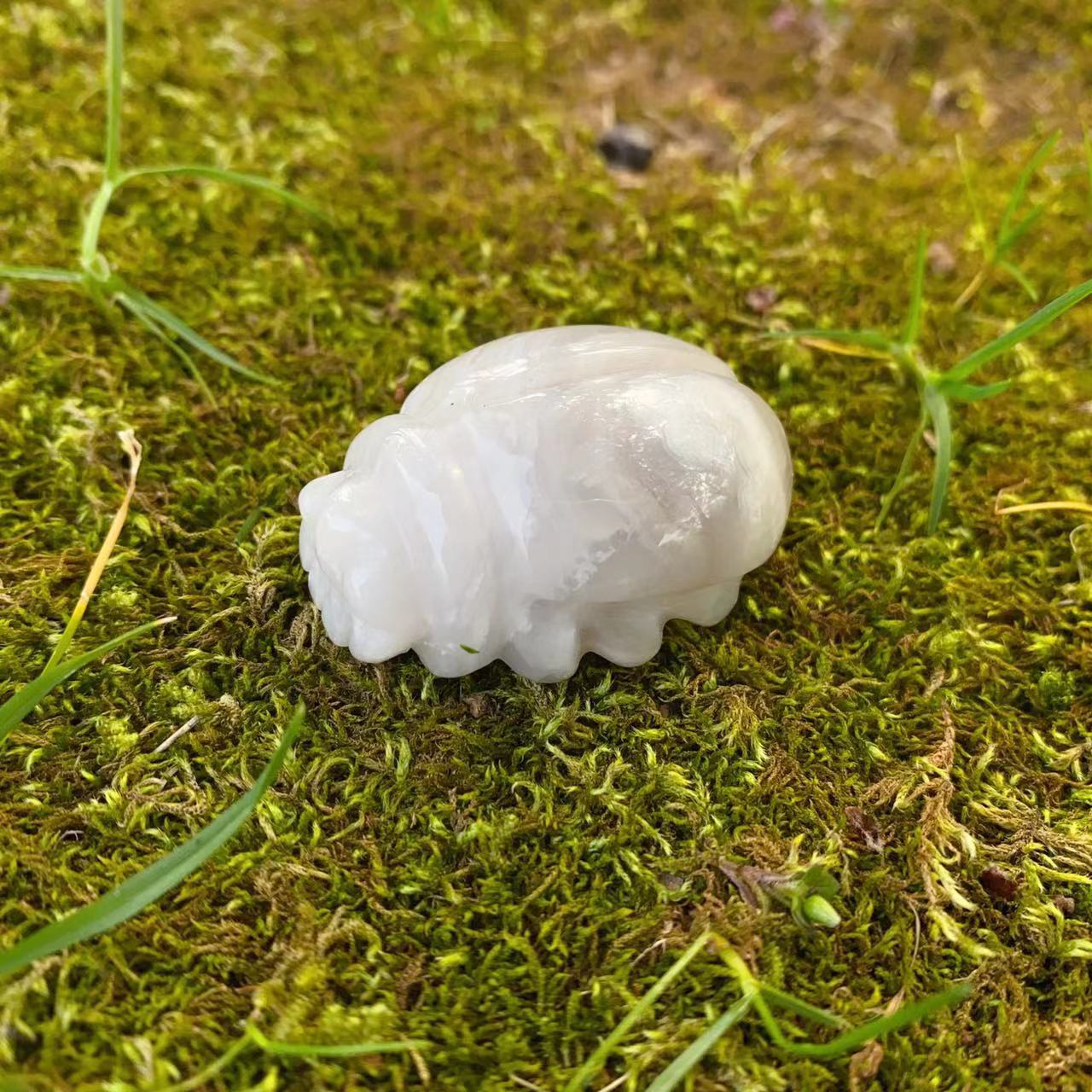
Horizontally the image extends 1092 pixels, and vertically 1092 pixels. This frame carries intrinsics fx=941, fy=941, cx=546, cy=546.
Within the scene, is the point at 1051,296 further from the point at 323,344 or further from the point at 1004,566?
the point at 323,344

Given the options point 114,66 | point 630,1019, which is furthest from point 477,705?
point 114,66

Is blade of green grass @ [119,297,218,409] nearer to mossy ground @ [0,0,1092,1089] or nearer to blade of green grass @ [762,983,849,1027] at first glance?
mossy ground @ [0,0,1092,1089]

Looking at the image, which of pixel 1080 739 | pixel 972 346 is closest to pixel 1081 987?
pixel 1080 739

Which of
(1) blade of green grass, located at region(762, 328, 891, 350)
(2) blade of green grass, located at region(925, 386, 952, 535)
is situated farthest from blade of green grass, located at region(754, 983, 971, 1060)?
(1) blade of green grass, located at region(762, 328, 891, 350)

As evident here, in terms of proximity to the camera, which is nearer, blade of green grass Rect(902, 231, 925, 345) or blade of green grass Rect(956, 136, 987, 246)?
blade of green grass Rect(902, 231, 925, 345)

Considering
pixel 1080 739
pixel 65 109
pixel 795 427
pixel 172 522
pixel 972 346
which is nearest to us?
pixel 1080 739

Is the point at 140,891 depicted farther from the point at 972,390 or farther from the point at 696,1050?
the point at 972,390
